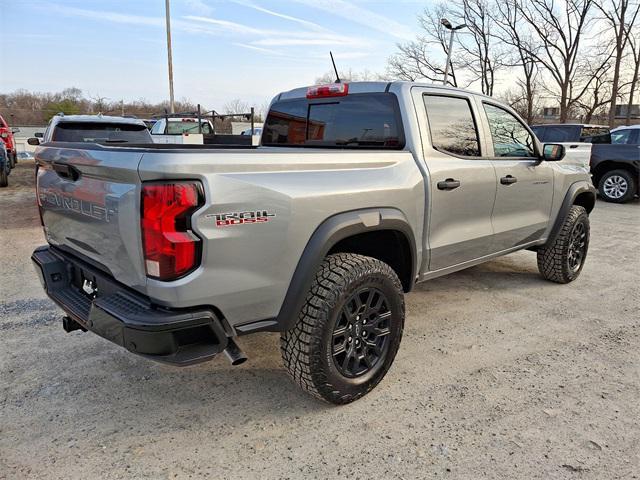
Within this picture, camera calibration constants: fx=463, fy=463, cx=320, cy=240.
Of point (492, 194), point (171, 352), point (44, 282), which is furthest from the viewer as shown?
point (492, 194)

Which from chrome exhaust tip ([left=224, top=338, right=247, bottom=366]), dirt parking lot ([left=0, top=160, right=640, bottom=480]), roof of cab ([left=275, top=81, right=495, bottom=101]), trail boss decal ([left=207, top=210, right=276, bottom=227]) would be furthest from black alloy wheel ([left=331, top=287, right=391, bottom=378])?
roof of cab ([left=275, top=81, right=495, bottom=101])

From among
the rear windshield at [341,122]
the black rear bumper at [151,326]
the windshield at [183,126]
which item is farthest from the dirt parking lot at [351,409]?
the windshield at [183,126]

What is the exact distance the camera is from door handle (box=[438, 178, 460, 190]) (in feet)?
10.5

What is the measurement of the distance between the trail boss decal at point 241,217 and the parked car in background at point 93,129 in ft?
19.0

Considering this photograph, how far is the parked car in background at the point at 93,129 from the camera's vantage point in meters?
7.34

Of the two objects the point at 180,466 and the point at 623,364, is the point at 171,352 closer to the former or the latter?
the point at 180,466

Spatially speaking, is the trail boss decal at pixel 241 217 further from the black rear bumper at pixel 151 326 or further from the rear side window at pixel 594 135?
the rear side window at pixel 594 135

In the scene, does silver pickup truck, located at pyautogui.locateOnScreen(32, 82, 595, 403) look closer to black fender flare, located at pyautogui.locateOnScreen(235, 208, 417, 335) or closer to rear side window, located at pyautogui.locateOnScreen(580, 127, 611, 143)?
black fender flare, located at pyautogui.locateOnScreen(235, 208, 417, 335)

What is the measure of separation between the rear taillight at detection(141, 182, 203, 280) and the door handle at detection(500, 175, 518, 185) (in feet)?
8.99

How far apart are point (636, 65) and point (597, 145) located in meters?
17.7

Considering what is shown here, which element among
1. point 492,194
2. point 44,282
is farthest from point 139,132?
point 492,194

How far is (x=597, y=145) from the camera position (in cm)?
1173

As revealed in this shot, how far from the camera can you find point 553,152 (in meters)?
4.17

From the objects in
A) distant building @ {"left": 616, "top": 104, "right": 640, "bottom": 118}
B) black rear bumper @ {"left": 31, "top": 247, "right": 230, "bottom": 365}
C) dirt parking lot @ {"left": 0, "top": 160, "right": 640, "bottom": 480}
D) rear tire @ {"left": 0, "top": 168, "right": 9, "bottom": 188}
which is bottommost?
dirt parking lot @ {"left": 0, "top": 160, "right": 640, "bottom": 480}
